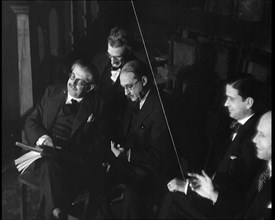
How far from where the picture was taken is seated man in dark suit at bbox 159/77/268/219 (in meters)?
2.74

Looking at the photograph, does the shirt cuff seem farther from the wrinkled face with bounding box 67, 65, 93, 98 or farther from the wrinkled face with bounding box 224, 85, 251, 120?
the wrinkled face with bounding box 224, 85, 251, 120

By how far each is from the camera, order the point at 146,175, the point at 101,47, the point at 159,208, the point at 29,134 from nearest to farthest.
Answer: the point at 159,208
the point at 146,175
the point at 29,134
the point at 101,47

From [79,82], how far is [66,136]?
1.24ft

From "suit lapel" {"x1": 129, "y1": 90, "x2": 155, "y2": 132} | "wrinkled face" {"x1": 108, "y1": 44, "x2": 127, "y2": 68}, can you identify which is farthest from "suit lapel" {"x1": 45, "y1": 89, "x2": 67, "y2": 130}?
"suit lapel" {"x1": 129, "y1": 90, "x2": 155, "y2": 132}

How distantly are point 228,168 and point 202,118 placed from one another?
524 millimetres

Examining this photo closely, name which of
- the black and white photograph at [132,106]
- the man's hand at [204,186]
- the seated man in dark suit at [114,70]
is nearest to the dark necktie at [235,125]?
the black and white photograph at [132,106]

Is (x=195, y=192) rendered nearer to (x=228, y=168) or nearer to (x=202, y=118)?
(x=228, y=168)

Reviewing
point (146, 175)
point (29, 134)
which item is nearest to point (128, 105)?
point (146, 175)

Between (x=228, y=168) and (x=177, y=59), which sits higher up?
(x=177, y=59)

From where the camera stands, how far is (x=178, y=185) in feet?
9.36

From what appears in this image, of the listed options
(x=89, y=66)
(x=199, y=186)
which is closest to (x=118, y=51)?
(x=89, y=66)

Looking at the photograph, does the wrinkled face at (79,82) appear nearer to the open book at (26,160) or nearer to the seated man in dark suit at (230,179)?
the open book at (26,160)

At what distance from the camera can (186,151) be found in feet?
10.5

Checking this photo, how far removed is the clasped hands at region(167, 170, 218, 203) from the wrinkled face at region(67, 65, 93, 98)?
0.95 meters
